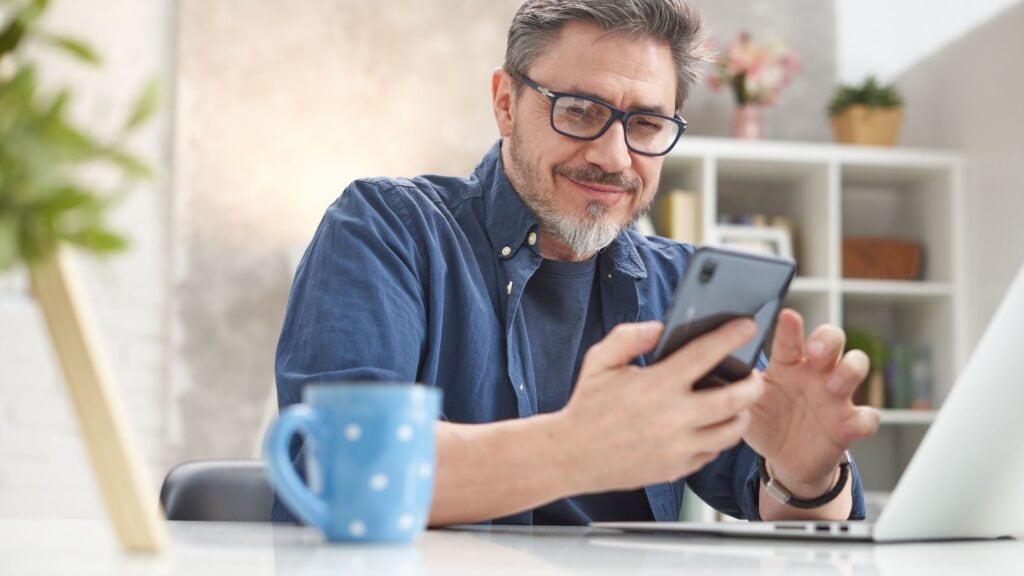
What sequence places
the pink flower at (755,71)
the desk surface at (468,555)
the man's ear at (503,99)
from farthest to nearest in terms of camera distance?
the pink flower at (755,71)
the man's ear at (503,99)
the desk surface at (468,555)

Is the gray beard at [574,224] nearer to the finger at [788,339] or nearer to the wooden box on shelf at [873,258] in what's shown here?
the finger at [788,339]

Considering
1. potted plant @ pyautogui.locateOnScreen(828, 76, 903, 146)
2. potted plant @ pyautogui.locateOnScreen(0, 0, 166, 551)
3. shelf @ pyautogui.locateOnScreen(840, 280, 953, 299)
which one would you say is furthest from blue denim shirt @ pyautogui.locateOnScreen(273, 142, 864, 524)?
potted plant @ pyautogui.locateOnScreen(828, 76, 903, 146)

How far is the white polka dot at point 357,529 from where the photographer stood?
0.71m

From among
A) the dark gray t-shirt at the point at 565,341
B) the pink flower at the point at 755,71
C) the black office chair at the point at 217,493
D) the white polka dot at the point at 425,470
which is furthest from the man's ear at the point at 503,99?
the pink flower at the point at 755,71

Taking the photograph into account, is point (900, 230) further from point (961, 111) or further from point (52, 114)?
point (52, 114)

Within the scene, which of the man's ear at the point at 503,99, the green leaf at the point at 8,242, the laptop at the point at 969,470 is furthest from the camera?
the man's ear at the point at 503,99

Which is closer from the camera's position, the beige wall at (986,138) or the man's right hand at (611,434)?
the man's right hand at (611,434)

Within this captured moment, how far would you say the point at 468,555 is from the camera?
2.48ft

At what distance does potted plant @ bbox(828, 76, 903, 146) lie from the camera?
3975 mm

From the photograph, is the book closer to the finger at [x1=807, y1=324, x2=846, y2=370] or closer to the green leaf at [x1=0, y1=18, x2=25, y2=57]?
the finger at [x1=807, y1=324, x2=846, y2=370]

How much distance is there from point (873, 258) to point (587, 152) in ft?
8.59

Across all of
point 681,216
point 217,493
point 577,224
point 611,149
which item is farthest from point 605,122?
point 681,216

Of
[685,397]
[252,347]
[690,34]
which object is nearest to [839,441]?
[685,397]

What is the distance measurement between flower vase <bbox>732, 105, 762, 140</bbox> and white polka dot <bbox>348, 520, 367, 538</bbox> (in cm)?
345
